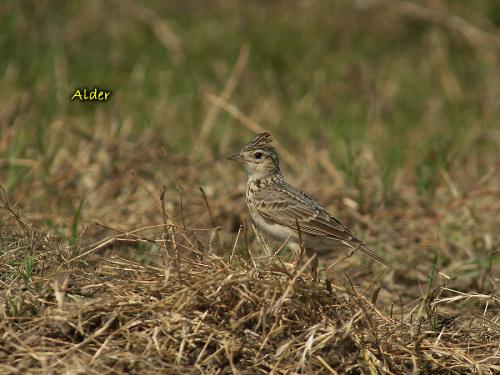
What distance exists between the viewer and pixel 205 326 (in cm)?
399

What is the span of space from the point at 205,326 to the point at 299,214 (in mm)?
2438

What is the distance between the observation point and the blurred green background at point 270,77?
8.13 metres

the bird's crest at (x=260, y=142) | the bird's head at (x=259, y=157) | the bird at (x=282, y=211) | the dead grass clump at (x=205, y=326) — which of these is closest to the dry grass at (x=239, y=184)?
the dead grass clump at (x=205, y=326)

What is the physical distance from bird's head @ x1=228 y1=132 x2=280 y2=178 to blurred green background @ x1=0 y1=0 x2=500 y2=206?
86 cm

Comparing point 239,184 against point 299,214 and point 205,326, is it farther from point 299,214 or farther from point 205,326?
point 205,326

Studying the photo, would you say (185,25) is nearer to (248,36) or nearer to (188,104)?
(248,36)

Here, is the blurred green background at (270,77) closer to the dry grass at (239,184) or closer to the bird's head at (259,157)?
the dry grass at (239,184)

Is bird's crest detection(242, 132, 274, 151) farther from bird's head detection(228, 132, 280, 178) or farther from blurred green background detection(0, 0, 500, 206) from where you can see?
blurred green background detection(0, 0, 500, 206)

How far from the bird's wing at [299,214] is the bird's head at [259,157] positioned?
0.80 ft

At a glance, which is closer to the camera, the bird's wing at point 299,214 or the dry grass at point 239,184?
the dry grass at point 239,184

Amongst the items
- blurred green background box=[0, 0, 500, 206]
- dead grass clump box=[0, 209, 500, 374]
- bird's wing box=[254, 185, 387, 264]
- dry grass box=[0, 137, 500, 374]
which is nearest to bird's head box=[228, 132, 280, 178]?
bird's wing box=[254, 185, 387, 264]

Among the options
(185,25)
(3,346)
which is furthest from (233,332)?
(185,25)

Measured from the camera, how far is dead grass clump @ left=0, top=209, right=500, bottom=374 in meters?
3.87

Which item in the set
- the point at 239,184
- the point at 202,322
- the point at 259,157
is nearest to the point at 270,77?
the point at 239,184
